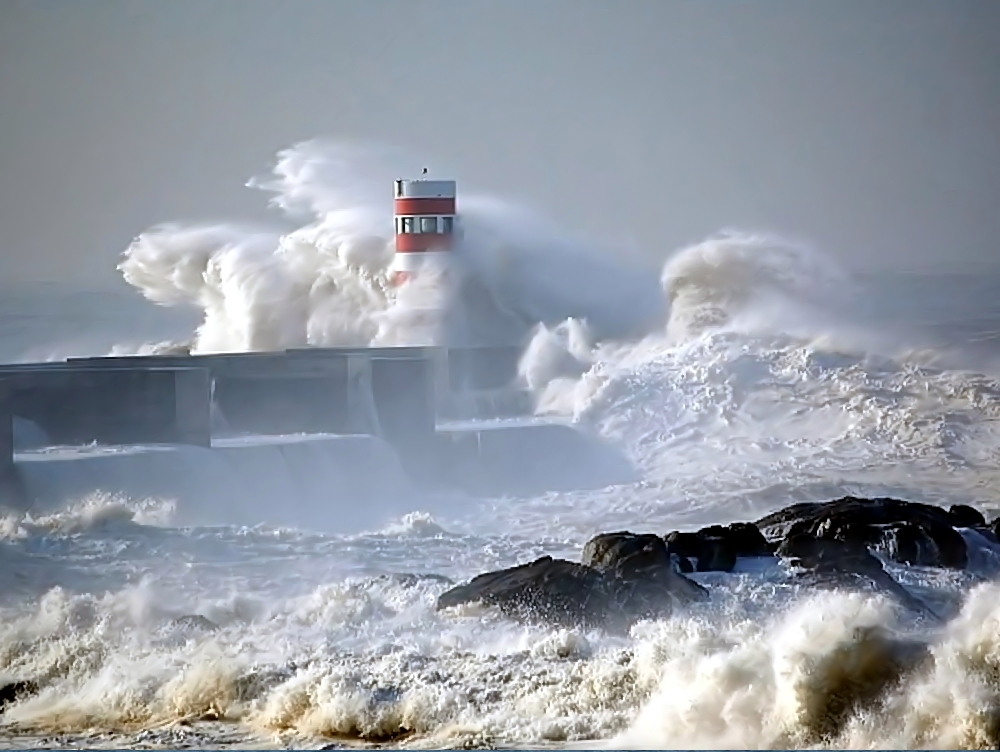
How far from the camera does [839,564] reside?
373 cm

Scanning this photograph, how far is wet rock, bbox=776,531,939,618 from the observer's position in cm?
367

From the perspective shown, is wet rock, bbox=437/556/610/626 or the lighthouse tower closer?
wet rock, bbox=437/556/610/626

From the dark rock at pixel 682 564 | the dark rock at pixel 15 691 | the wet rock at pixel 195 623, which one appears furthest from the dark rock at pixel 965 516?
the dark rock at pixel 15 691

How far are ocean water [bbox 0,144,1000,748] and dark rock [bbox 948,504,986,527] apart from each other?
3 cm

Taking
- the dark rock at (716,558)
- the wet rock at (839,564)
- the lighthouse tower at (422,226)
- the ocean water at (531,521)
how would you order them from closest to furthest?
the ocean water at (531,521) < the wet rock at (839,564) < the dark rock at (716,558) < the lighthouse tower at (422,226)

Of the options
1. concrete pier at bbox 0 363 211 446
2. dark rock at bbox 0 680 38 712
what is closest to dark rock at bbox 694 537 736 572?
concrete pier at bbox 0 363 211 446

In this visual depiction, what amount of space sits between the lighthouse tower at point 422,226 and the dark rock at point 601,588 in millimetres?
912

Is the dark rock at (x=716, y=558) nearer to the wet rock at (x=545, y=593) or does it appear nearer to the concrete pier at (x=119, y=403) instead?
the wet rock at (x=545, y=593)

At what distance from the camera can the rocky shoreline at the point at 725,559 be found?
12.2 feet

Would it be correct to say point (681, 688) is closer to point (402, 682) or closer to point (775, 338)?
point (402, 682)

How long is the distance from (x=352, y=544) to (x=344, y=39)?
1374 millimetres

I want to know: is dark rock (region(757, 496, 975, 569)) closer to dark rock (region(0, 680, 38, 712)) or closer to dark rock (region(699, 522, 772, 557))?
dark rock (region(699, 522, 772, 557))

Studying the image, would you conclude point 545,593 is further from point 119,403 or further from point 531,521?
point 119,403

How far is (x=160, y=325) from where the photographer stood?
4.22 meters
